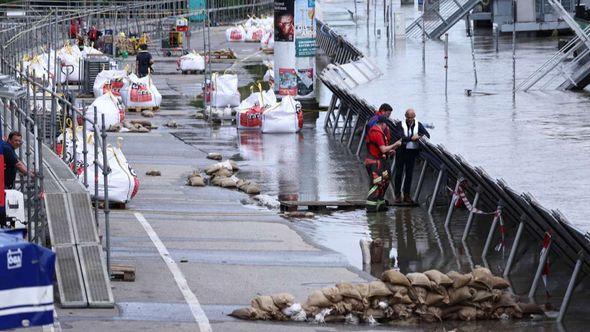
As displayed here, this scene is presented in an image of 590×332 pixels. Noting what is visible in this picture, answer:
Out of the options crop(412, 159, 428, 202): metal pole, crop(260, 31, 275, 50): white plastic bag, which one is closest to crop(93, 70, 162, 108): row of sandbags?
crop(412, 159, 428, 202): metal pole

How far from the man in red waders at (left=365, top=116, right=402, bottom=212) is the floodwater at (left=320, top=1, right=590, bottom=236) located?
258 cm

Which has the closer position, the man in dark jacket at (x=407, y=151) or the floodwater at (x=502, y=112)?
the man in dark jacket at (x=407, y=151)

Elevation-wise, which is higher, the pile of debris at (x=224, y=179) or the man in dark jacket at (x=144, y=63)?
the man in dark jacket at (x=144, y=63)

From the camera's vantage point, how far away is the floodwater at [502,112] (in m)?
26.2

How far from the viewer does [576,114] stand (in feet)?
Answer: 123

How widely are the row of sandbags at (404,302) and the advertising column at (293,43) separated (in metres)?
22.5

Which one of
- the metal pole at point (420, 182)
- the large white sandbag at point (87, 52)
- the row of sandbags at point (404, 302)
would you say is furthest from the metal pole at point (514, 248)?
the large white sandbag at point (87, 52)

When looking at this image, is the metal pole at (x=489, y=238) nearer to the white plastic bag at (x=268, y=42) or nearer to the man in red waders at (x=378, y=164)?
the man in red waders at (x=378, y=164)

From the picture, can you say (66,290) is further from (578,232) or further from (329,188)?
(329,188)

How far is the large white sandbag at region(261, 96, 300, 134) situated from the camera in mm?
32375

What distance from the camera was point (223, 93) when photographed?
3756 centimetres

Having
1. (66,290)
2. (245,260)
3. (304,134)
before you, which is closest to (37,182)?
(66,290)

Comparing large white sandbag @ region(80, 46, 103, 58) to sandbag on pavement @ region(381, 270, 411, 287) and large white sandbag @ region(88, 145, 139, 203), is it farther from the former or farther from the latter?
sandbag on pavement @ region(381, 270, 411, 287)

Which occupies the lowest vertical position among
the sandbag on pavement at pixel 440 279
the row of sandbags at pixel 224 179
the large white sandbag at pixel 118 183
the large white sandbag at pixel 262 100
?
the row of sandbags at pixel 224 179
